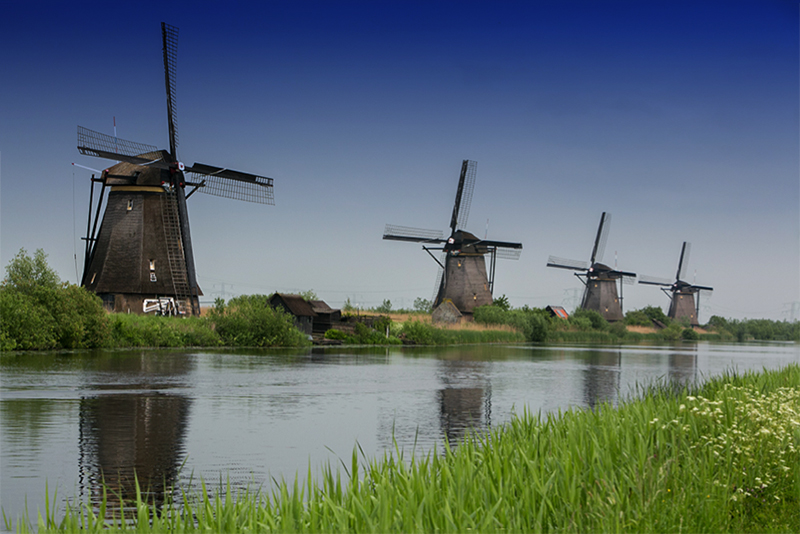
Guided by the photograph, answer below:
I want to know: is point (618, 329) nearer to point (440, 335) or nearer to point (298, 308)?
point (440, 335)

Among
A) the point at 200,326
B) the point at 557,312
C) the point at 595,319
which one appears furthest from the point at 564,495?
the point at 595,319

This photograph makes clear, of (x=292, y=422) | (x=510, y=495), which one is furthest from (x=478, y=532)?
(x=292, y=422)

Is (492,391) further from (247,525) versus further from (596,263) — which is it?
(596,263)

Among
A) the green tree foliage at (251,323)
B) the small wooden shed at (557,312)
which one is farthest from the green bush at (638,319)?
the green tree foliage at (251,323)

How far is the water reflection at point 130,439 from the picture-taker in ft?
23.3

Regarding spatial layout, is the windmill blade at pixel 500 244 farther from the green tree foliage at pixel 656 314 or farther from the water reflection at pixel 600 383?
the green tree foliage at pixel 656 314

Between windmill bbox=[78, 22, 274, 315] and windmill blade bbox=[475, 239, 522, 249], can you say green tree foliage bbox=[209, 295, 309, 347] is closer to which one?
windmill bbox=[78, 22, 274, 315]

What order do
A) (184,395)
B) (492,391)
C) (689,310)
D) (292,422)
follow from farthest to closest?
(689,310) → (492,391) → (184,395) → (292,422)

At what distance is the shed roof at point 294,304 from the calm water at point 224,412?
15040 mm

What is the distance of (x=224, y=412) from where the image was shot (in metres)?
12.9

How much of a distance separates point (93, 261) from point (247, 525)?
33.6 m

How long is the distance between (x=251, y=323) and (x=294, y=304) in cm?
554

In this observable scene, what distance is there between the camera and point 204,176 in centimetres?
3566

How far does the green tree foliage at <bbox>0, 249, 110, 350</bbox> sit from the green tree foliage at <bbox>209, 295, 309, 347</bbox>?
282 inches
